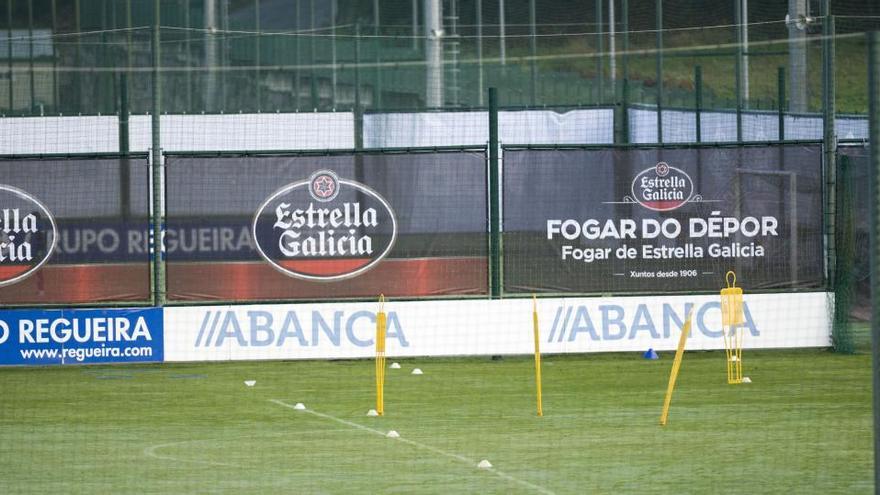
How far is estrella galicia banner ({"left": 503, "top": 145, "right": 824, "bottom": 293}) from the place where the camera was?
18.6m

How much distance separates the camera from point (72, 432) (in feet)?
A: 43.0

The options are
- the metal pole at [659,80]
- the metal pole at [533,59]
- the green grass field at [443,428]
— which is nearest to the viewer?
the green grass field at [443,428]

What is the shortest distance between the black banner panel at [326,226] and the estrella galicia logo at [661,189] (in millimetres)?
1982

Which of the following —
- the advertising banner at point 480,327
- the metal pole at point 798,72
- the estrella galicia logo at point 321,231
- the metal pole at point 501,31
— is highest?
the metal pole at point 501,31

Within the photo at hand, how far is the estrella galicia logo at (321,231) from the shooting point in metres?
18.4

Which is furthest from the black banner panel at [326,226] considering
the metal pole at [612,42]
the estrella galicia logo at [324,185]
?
the metal pole at [612,42]

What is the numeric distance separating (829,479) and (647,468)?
4.22 ft

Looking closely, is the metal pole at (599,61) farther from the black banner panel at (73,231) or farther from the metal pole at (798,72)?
the black banner panel at (73,231)

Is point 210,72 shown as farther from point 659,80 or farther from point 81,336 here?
point 81,336

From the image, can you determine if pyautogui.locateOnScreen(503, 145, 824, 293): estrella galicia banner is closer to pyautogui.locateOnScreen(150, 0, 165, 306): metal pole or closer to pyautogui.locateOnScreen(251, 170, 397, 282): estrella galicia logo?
pyautogui.locateOnScreen(251, 170, 397, 282): estrella galicia logo

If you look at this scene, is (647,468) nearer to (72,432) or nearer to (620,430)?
(620,430)

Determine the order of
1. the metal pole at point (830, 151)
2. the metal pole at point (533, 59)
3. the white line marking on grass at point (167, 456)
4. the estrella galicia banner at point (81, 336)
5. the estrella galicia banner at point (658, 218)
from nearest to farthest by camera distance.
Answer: the white line marking on grass at point (167, 456)
the estrella galicia banner at point (81, 336)
the estrella galicia banner at point (658, 218)
the metal pole at point (830, 151)
the metal pole at point (533, 59)

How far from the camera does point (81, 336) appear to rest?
58.6 feet

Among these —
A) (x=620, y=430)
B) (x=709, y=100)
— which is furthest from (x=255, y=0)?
(x=620, y=430)
